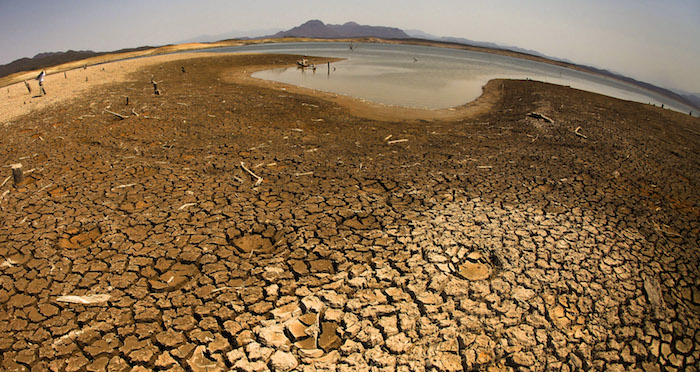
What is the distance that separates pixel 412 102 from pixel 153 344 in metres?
15.9

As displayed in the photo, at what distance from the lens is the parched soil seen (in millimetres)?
2973

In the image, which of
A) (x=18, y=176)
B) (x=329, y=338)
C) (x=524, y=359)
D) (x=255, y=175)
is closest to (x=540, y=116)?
(x=255, y=175)

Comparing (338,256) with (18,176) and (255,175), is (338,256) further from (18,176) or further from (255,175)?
(18,176)

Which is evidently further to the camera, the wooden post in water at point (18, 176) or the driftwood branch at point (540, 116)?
the driftwood branch at point (540, 116)

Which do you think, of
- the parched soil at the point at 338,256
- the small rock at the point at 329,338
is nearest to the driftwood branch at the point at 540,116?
the parched soil at the point at 338,256

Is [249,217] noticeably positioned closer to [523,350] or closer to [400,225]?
[400,225]

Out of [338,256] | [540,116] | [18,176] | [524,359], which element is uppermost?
[540,116]

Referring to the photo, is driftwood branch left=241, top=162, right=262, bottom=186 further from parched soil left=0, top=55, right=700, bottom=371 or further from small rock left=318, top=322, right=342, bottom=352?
small rock left=318, top=322, right=342, bottom=352

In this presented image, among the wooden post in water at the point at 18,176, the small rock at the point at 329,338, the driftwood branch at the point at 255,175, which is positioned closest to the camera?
the small rock at the point at 329,338

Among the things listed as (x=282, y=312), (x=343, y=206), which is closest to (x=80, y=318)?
(x=282, y=312)

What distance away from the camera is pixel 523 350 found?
9.66ft

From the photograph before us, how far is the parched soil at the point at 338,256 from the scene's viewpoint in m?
2.97

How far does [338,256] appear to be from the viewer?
13.7 ft

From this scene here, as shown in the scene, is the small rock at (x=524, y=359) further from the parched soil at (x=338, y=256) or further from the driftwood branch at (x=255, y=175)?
the driftwood branch at (x=255, y=175)
